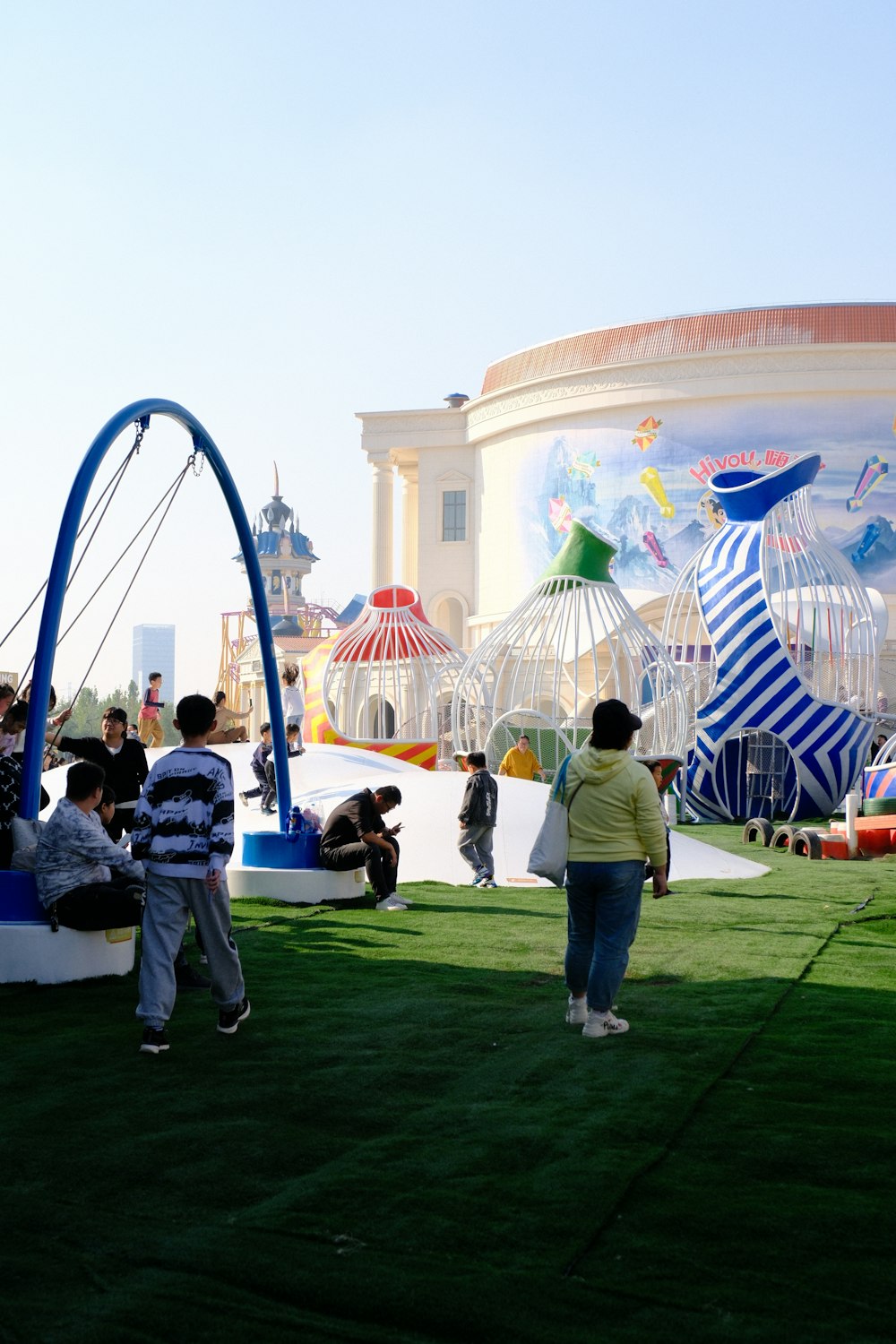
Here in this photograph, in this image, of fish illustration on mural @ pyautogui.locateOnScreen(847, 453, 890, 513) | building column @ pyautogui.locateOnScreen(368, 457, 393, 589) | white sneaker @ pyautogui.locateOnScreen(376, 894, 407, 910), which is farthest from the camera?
building column @ pyautogui.locateOnScreen(368, 457, 393, 589)

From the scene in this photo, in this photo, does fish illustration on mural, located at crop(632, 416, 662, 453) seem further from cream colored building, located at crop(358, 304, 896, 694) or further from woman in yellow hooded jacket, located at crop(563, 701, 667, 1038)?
woman in yellow hooded jacket, located at crop(563, 701, 667, 1038)

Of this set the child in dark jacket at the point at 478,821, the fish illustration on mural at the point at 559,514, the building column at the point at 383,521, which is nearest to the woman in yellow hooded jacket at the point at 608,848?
the child in dark jacket at the point at 478,821

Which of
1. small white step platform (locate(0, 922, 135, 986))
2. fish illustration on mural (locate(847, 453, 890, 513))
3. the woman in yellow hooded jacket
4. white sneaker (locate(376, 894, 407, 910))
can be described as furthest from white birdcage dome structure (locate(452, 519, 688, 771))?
fish illustration on mural (locate(847, 453, 890, 513))

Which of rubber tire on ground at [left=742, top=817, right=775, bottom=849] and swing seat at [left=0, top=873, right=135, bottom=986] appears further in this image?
rubber tire on ground at [left=742, top=817, right=775, bottom=849]

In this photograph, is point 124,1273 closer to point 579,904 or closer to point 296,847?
point 579,904

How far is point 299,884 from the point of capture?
10594mm

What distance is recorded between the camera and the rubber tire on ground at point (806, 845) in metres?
15.9

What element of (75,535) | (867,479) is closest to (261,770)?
(75,535)

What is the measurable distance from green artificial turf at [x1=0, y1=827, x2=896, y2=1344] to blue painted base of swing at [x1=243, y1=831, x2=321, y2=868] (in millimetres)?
2902

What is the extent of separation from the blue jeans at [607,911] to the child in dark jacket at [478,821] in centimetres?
593

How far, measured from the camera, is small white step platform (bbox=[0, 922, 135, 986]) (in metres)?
7.19

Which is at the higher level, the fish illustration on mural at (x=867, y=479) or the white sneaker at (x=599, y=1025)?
the fish illustration on mural at (x=867, y=479)

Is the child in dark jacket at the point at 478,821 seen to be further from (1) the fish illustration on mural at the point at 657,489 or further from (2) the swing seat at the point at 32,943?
(1) the fish illustration on mural at the point at 657,489

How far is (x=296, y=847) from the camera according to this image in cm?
1076
